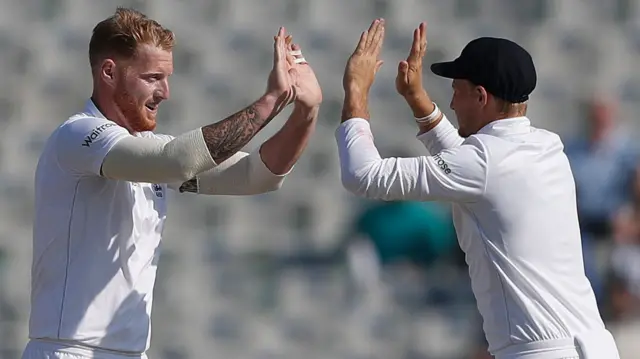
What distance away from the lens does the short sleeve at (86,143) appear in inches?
143

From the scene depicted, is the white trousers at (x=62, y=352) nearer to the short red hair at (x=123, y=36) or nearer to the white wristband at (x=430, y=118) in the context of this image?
the short red hair at (x=123, y=36)

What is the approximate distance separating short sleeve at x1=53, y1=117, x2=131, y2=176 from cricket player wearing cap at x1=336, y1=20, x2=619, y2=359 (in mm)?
688

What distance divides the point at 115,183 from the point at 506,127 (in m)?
1.15

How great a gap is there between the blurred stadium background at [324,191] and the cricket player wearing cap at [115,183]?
9.98 feet

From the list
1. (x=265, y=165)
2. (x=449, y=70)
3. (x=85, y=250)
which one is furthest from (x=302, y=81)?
(x=85, y=250)

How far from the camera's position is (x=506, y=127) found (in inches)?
152

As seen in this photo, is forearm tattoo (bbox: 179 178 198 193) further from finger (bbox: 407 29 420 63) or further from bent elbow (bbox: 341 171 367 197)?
finger (bbox: 407 29 420 63)

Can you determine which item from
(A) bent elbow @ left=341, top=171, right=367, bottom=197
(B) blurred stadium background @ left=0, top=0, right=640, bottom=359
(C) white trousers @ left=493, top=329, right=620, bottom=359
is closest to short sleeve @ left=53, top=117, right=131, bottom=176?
(A) bent elbow @ left=341, top=171, right=367, bottom=197

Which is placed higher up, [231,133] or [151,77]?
[151,77]

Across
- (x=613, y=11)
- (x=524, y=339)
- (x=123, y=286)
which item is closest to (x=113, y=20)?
(x=123, y=286)

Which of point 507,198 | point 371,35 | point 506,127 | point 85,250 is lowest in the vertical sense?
point 85,250

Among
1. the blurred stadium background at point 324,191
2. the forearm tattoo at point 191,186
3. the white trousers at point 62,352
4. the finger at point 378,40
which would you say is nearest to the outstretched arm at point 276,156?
the forearm tattoo at point 191,186

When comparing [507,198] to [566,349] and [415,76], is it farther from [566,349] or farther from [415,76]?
[415,76]

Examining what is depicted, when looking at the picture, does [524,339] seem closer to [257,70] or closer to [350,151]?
[350,151]
